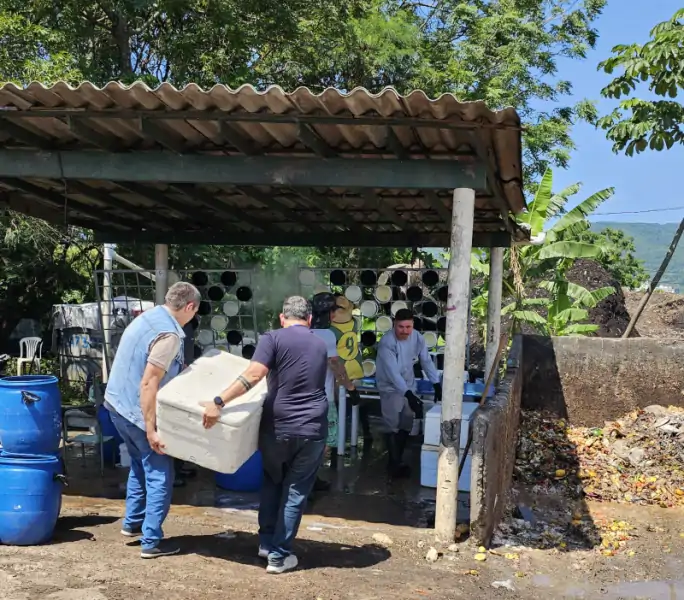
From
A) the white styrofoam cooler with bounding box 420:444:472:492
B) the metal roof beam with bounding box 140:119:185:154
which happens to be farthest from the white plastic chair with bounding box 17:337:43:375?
the metal roof beam with bounding box 140:119:185:154

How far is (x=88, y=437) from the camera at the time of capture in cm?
759

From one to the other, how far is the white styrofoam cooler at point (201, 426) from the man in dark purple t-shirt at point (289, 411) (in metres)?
0.11

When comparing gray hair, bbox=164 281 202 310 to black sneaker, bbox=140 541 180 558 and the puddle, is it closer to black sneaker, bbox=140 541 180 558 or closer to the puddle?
black sneaker, bbox=140 541 180 558

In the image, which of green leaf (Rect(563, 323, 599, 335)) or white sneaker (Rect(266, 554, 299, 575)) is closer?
white sneaker (Rect(266, 554, 299, 575))

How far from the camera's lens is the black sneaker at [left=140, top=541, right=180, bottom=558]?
5.00 metres

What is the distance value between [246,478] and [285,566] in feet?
7.01

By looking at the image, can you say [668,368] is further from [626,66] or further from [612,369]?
[626,66]

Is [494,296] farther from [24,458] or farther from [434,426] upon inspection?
[24,458]

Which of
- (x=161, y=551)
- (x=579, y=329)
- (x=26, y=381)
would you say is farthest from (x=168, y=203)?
(x=579, y=329)

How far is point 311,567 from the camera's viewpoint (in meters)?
5.08

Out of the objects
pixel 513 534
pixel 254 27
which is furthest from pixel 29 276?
pixel 513 534

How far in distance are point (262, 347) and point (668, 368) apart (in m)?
7.91

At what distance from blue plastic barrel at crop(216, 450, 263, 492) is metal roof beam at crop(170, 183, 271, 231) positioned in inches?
104

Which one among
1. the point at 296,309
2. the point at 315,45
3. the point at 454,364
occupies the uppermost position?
the point at 315,45
